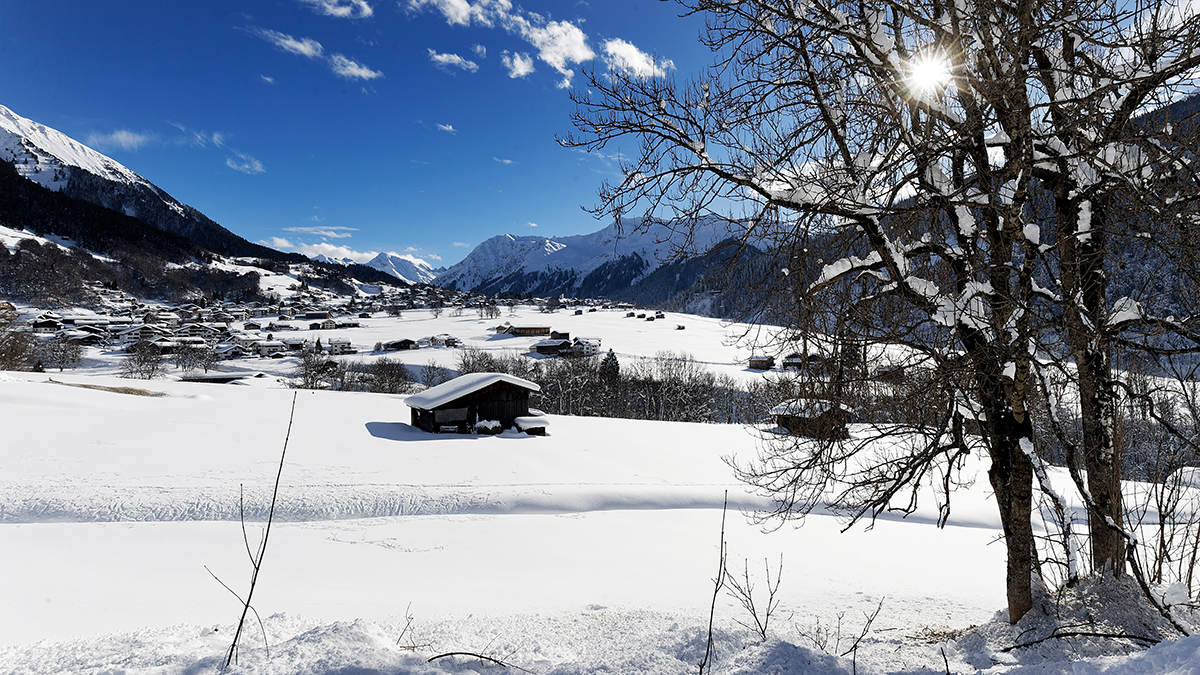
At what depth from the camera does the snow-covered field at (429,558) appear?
12.6 ft

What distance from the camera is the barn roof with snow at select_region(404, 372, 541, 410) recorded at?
85.0ft

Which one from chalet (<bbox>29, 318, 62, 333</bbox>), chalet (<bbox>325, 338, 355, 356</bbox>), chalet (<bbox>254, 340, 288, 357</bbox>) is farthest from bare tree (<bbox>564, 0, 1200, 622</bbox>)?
chalet (<bbox>29, 318, 62, 333</bbox>)

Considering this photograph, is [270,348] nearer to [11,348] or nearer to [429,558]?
[11,348]

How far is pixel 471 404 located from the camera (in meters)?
26.9

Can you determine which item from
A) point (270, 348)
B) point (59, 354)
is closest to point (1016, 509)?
point (59, 354)

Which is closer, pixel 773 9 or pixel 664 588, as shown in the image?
pixel 773 9

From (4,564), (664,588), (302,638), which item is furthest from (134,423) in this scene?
(302,638)

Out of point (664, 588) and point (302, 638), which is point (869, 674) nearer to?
point (302, 638)

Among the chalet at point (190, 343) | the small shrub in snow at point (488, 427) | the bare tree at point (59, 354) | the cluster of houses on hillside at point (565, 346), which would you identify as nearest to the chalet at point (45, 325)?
the chalet at point (190, 343)

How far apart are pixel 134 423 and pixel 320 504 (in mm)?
13116

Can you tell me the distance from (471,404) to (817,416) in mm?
22638

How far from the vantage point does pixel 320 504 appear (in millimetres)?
14461

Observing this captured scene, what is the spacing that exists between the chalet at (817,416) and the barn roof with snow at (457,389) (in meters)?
21.3

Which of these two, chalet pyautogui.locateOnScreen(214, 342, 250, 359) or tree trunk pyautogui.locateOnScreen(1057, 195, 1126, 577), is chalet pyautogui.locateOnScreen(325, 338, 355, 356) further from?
tree trunk pyautogui.locateOnScreen(1057, 195, 1126, 577)
